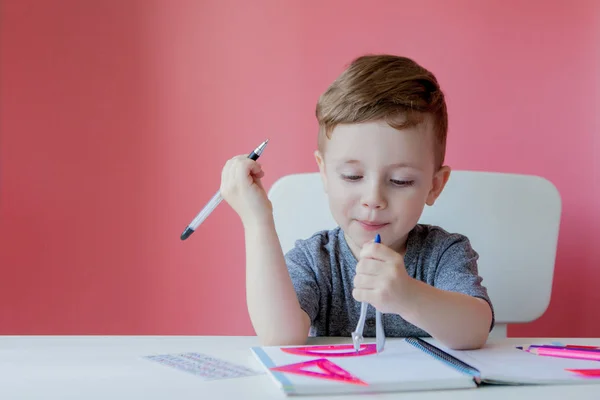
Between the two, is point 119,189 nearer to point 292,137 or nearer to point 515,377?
point 292,137

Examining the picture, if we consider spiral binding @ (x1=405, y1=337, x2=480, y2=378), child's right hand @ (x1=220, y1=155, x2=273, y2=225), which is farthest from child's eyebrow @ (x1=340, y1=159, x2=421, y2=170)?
spiral binding @ (x1=405, y1=337, x2=480, y2=378)

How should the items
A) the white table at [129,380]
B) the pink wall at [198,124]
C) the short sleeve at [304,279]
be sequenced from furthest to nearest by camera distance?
1. the pink wall at [198,124]
2. the short sleeve at [304,279]
3. the white table at [129,380]

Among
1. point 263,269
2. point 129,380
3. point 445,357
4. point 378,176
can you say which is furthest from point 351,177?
point 129,380

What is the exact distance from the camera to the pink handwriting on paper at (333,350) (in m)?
0.74

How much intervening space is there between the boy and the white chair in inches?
8.3

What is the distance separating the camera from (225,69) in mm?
1702

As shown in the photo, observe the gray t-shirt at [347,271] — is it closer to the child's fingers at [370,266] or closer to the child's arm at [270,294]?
the child's arm at [270,294]

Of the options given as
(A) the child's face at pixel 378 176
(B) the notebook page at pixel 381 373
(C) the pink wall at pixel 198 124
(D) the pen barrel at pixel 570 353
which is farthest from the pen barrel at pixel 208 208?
(C) the pink wall at pixel 198 124

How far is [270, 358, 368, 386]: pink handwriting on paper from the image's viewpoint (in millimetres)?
600

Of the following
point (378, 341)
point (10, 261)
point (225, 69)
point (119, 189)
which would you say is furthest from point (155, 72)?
point (378, 341)

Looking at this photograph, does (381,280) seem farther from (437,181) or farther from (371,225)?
(437,181)

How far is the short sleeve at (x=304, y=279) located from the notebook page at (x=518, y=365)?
0.78 ft

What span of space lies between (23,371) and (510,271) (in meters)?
0.86

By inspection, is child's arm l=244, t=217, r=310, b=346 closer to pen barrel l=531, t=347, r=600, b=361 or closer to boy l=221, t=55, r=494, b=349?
boy l=221, t=55, r=494, b=349
